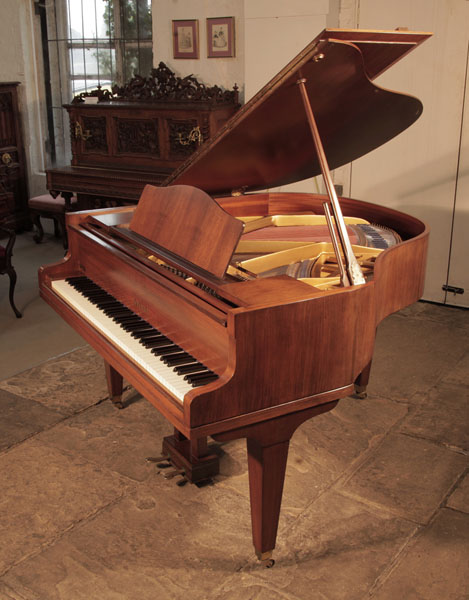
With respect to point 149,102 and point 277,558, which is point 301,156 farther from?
point 149,102

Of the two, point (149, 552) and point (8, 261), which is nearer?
point (149, 552)

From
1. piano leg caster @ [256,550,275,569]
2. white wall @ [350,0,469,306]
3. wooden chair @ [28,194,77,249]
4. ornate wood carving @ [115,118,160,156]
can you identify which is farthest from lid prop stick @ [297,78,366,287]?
wooden chair @ [28,194,77,249]

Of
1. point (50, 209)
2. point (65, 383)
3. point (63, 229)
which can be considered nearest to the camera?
point (65, 383)

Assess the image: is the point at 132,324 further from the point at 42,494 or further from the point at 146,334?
the point at 42,494

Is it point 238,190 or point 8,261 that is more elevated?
point 238,190

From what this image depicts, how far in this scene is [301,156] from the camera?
10.5ft

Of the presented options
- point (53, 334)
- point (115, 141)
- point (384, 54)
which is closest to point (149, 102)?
point (115, 141)

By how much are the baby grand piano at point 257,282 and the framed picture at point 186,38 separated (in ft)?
8.78

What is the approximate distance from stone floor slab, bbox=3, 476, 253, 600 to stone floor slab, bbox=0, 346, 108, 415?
2.92 ft

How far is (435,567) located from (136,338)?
1254mm

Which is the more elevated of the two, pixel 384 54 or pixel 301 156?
pixel 384 54

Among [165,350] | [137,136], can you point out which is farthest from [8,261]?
[165,350]

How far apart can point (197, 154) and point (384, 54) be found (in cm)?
79

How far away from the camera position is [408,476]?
2.77 m
